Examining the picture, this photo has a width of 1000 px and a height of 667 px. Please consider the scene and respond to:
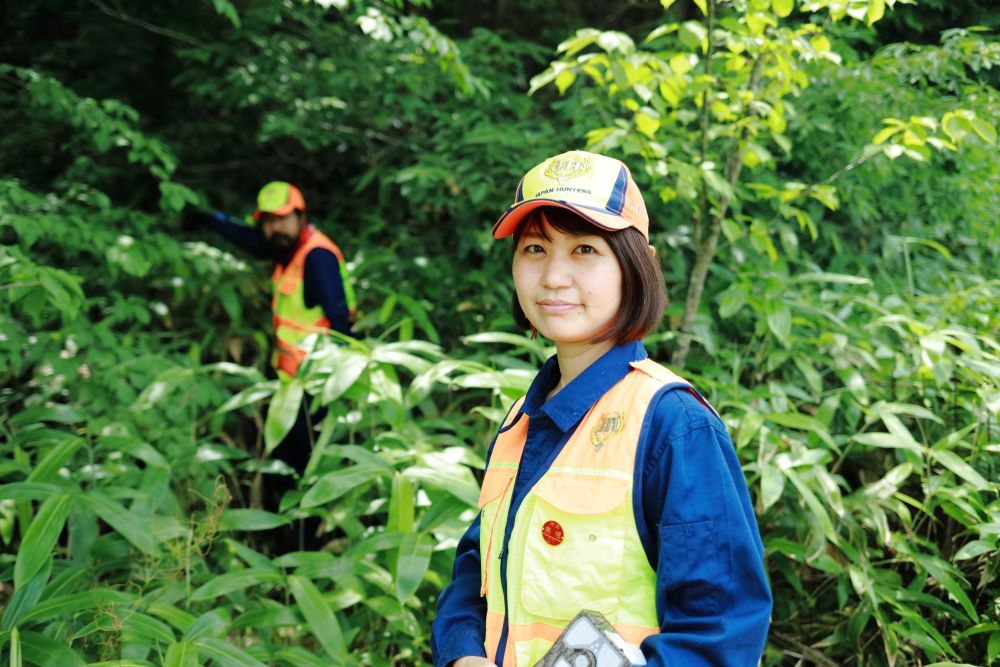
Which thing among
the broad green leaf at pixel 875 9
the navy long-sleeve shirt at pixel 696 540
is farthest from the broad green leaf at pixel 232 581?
the broad green leaf at pixel 875 9

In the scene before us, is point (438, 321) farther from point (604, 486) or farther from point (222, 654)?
point (604, 486)

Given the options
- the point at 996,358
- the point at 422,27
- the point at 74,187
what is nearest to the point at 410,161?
the point at 422,27

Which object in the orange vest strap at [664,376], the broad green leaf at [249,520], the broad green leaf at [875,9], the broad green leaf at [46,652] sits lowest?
the broad green leaf at [46,652]

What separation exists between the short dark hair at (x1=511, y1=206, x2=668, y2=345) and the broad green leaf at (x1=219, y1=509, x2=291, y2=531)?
5.43 ft

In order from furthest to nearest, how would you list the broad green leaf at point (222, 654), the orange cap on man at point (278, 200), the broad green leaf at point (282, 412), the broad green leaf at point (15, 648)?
the orange cap on man at point (278, 200) < the broad green leaf at point (282, 412) < the broad green leaf at point (222, 654) < the broad green leaf at point (15, 648)

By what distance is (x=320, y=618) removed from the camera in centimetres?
219

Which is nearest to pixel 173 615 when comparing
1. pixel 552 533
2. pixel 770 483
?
pixel 552 533

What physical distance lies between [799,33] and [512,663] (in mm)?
2336

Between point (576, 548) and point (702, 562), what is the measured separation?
0.20 meters

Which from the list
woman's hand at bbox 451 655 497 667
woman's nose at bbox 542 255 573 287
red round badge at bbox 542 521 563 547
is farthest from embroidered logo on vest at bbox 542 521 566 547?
woman's nose at bbox 542 255 573 287

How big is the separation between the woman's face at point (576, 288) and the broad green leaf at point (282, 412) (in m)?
1.65

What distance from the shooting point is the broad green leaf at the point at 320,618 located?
7.02ft

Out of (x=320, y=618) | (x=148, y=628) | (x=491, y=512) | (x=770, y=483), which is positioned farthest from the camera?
(x=770, y=483)

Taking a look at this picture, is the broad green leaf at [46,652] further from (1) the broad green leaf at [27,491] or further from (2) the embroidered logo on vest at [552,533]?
(2) the embroidered logo on vest at [552,533]
